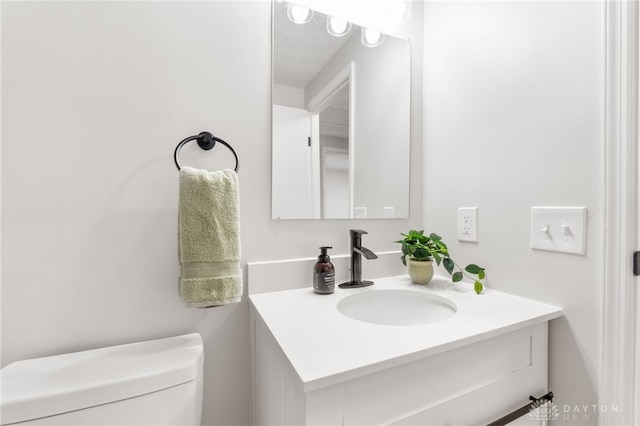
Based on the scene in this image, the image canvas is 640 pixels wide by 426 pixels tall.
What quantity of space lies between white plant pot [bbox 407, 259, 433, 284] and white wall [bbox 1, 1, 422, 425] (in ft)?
1.50

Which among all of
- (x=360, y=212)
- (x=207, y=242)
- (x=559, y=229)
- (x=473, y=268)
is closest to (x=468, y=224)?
(x=473, y=268)

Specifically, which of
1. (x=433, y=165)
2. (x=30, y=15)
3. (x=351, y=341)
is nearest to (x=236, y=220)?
(x=351, y=341)

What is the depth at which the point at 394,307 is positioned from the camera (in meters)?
0.89

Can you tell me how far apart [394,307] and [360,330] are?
0.35 m

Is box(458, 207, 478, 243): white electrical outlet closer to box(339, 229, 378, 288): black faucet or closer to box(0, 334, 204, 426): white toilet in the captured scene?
box(339, 229, 378, 288): black faucet

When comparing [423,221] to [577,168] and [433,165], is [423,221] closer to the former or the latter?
[433,165]

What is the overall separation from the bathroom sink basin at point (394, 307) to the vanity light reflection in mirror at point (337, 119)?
0.30 metres

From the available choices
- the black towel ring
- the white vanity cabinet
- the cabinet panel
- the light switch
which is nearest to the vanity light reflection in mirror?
the light switch

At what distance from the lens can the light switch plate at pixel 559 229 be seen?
668 mm

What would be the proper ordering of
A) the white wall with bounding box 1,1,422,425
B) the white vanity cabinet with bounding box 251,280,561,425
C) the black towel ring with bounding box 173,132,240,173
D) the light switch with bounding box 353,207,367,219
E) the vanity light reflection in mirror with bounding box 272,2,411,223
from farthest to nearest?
the light switch with bounding box 353,207,367,219, the vanity light reflection in mirror with bounding box 272,2,411,223, the black towel ring with bounding box 173,132,240,173, the white wall with bounding box 1,1,422,425, the white vanity cabinet with bounding box 251,280,561,425

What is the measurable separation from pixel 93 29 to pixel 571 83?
4.11ft

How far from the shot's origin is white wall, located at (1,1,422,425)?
2.12 feet

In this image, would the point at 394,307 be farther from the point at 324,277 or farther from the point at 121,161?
the point at 121,161

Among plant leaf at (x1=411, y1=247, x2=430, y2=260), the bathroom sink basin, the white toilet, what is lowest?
the white toilet
